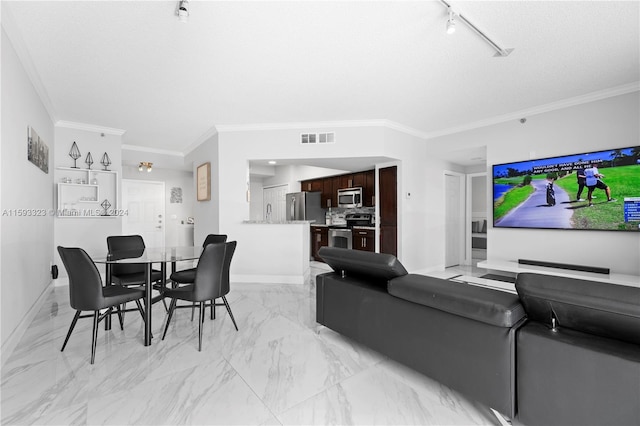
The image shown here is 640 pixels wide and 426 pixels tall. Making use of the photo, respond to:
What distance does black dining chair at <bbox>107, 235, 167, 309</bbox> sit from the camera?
3.01 m

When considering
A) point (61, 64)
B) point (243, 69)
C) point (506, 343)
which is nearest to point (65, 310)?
point (61, 64)

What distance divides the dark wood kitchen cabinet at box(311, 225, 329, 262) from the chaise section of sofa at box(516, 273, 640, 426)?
5.40 metres

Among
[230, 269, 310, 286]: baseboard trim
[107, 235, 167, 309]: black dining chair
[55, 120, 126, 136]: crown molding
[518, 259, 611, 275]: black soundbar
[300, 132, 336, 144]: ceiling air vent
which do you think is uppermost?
[55, 120, 126, 136]: crown molding

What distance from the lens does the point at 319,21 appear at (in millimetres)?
2324

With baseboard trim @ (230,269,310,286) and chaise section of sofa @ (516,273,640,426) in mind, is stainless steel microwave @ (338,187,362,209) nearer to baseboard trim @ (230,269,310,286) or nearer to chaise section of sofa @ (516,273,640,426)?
baseboard trim @ (230,269,310,286)

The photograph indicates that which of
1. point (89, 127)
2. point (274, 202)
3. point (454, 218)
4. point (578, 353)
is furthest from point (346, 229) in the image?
point (578, 353)

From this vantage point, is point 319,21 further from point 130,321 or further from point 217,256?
point 130,321

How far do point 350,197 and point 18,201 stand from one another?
504 cm

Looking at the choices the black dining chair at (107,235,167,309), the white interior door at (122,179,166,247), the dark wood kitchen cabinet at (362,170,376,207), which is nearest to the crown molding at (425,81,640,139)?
the dark wood kitchen cabinet at (362,170,376,207)

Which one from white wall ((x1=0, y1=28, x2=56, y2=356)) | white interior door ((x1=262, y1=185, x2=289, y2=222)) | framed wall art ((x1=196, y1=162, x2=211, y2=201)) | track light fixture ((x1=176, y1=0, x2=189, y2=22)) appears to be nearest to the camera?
track light fixture ((x1=176, y1=0, x2=189, y2=22))

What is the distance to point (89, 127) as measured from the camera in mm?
4867

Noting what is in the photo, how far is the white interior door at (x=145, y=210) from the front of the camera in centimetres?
718

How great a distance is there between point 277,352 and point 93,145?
4.78 metres

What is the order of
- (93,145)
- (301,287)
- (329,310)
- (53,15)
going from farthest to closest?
(93,145) → (301,287) → (329,310) → (53,15)
